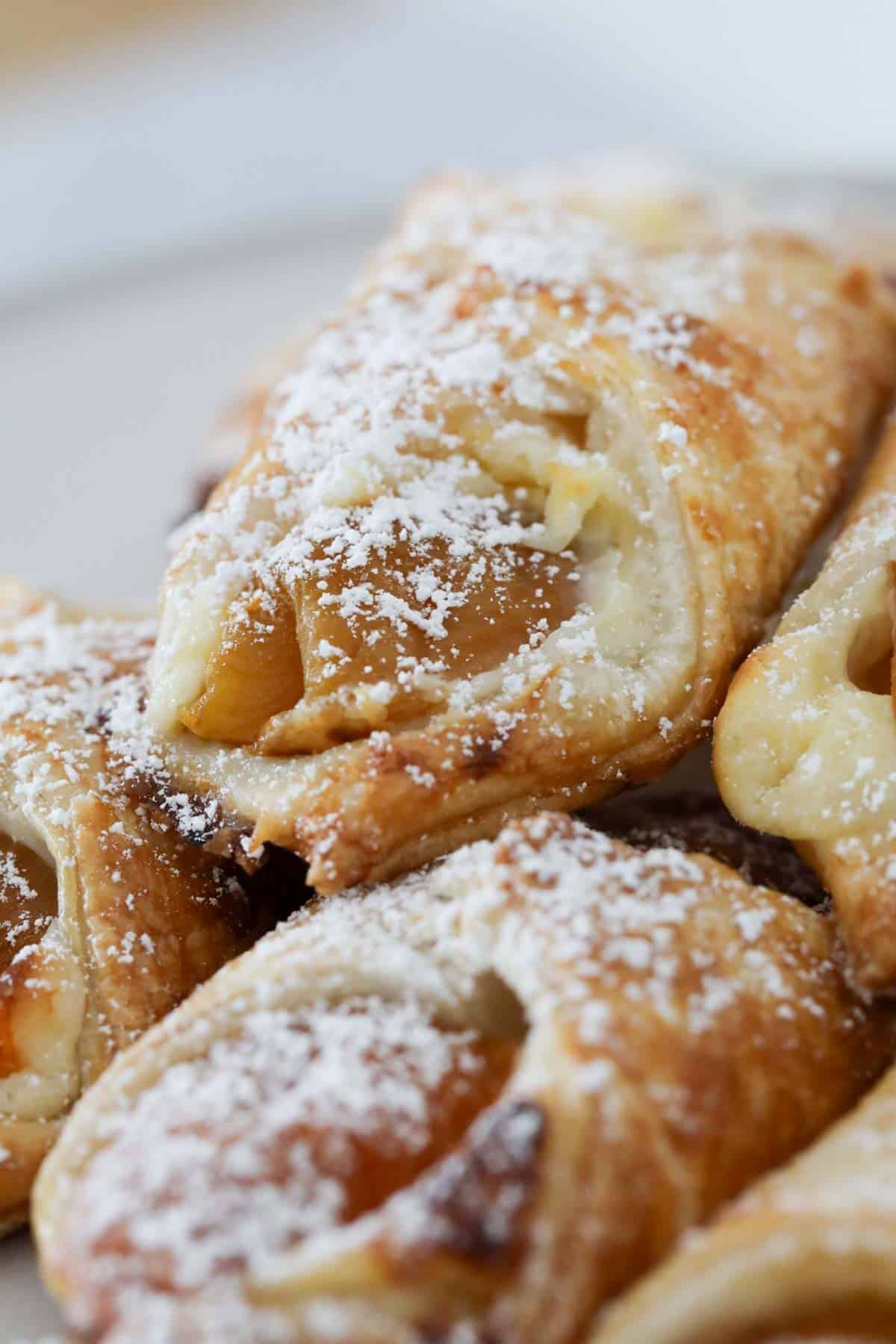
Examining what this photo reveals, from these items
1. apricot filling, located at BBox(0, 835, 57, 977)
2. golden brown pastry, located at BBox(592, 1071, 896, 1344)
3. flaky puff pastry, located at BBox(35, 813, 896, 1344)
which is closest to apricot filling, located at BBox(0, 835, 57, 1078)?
apricot filling, located at BBox(0, 835, 57, 977)

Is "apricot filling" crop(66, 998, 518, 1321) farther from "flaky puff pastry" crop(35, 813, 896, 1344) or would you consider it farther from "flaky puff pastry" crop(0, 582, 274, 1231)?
"flaky puff pastry" crop(0, 582, 274, 1231)

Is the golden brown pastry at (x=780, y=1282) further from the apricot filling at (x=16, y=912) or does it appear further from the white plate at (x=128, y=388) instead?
the white plate at (x=128, y=388)

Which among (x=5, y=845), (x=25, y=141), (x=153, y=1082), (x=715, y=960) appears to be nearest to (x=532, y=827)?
(x=715, y=960)

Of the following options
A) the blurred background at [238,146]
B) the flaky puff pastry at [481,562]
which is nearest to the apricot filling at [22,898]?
the flaky puff pastry at [481,562]

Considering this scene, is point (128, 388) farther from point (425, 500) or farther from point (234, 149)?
point (425, 500)

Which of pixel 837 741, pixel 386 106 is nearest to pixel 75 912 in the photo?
pixel 837 741
